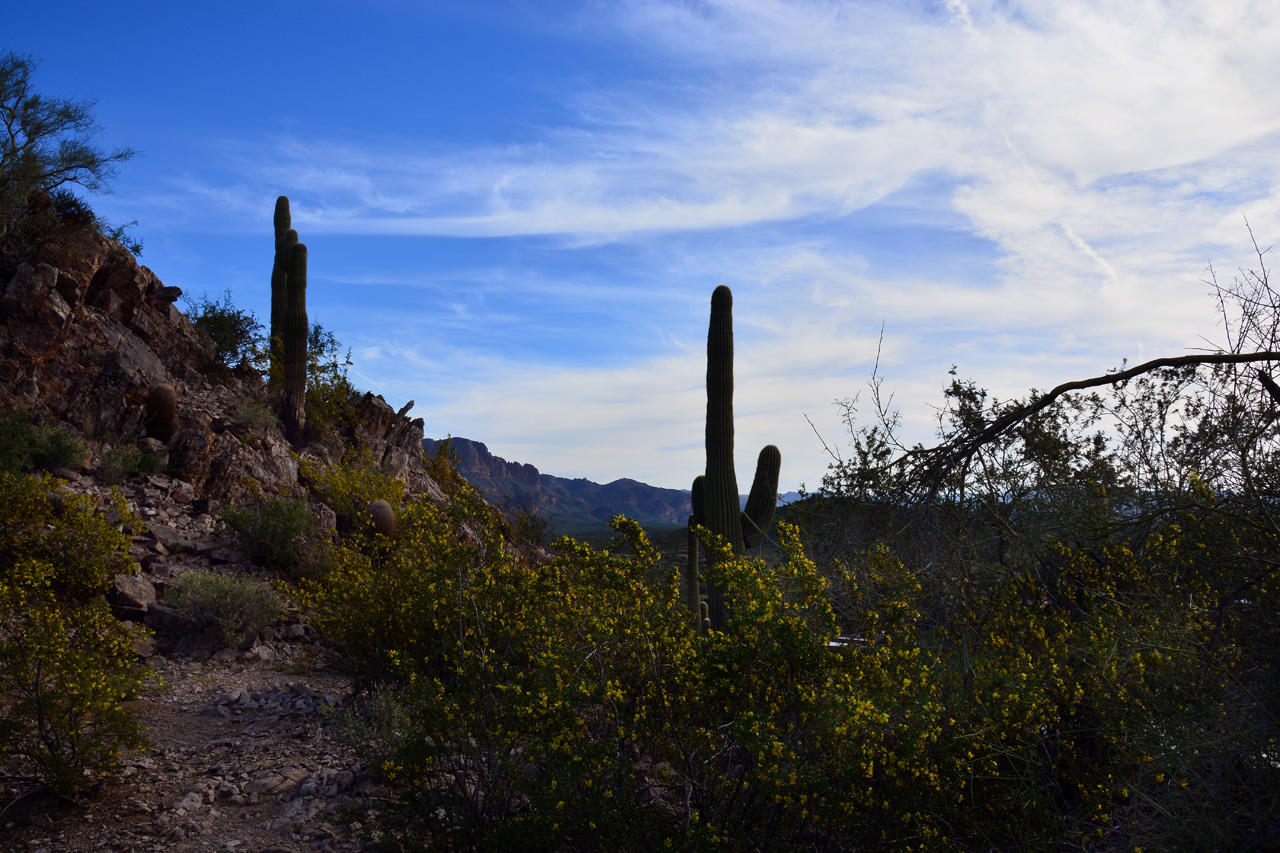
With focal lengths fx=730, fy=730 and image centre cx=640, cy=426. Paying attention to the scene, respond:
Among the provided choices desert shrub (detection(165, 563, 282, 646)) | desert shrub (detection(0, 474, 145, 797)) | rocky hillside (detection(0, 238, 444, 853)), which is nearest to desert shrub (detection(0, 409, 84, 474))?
rocky hillside (detection(0, 238, 444, 853))

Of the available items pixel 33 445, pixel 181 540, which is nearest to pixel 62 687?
pixel 181 540

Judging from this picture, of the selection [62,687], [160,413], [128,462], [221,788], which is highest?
[160,413]

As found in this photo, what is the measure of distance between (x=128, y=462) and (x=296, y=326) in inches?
273

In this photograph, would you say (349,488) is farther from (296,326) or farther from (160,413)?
(296,326)

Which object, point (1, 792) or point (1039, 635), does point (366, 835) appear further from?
point (1039, 635)

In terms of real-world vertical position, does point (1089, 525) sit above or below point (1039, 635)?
above

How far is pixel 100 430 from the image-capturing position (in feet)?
42.2

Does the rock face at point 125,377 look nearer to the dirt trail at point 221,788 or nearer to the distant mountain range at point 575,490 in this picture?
the dirt trail at point 221,788

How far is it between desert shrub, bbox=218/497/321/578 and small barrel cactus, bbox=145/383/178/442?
3149mm

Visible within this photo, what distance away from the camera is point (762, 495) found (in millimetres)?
11445

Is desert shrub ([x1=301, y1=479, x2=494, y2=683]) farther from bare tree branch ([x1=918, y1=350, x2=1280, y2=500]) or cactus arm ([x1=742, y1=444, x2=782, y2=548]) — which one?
cactus arm ([x1=742, y1=444, x2=782, y2=548])

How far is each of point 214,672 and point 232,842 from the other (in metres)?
4.16

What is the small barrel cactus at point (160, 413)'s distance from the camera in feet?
45.3

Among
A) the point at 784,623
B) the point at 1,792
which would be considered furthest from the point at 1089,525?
the point at 1,792
